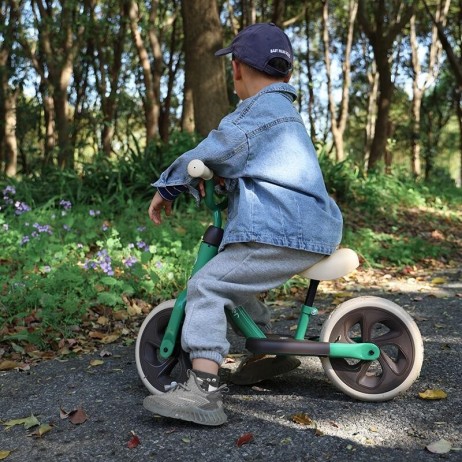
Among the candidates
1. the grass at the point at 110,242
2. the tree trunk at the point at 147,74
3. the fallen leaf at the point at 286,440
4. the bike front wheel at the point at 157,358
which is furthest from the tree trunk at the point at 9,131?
the fallen leaf at the point at 286,440

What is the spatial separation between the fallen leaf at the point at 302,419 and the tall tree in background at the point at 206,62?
6.31 m

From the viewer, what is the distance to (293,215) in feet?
9.02

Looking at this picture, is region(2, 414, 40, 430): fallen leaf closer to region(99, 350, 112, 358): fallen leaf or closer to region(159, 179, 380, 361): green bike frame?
region(159, 179, 380, 361): green bike frame

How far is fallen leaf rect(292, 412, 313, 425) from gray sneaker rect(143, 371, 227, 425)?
30 cm

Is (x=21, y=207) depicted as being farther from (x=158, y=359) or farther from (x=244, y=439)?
(x=244, y=439)

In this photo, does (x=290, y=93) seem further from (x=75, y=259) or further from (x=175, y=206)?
(x=175, y=206)

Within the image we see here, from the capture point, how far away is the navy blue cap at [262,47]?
113 inches

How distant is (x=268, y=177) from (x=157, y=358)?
1060mm

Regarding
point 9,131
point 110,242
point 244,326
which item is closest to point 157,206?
point 244,326

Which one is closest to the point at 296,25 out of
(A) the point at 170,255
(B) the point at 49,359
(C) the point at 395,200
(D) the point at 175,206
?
(C) the point at 395,200

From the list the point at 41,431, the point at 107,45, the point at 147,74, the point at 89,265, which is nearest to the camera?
the point at 41,431

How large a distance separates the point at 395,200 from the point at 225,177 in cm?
824

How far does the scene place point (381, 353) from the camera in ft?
9.63

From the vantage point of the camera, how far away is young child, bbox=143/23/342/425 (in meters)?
2.72
